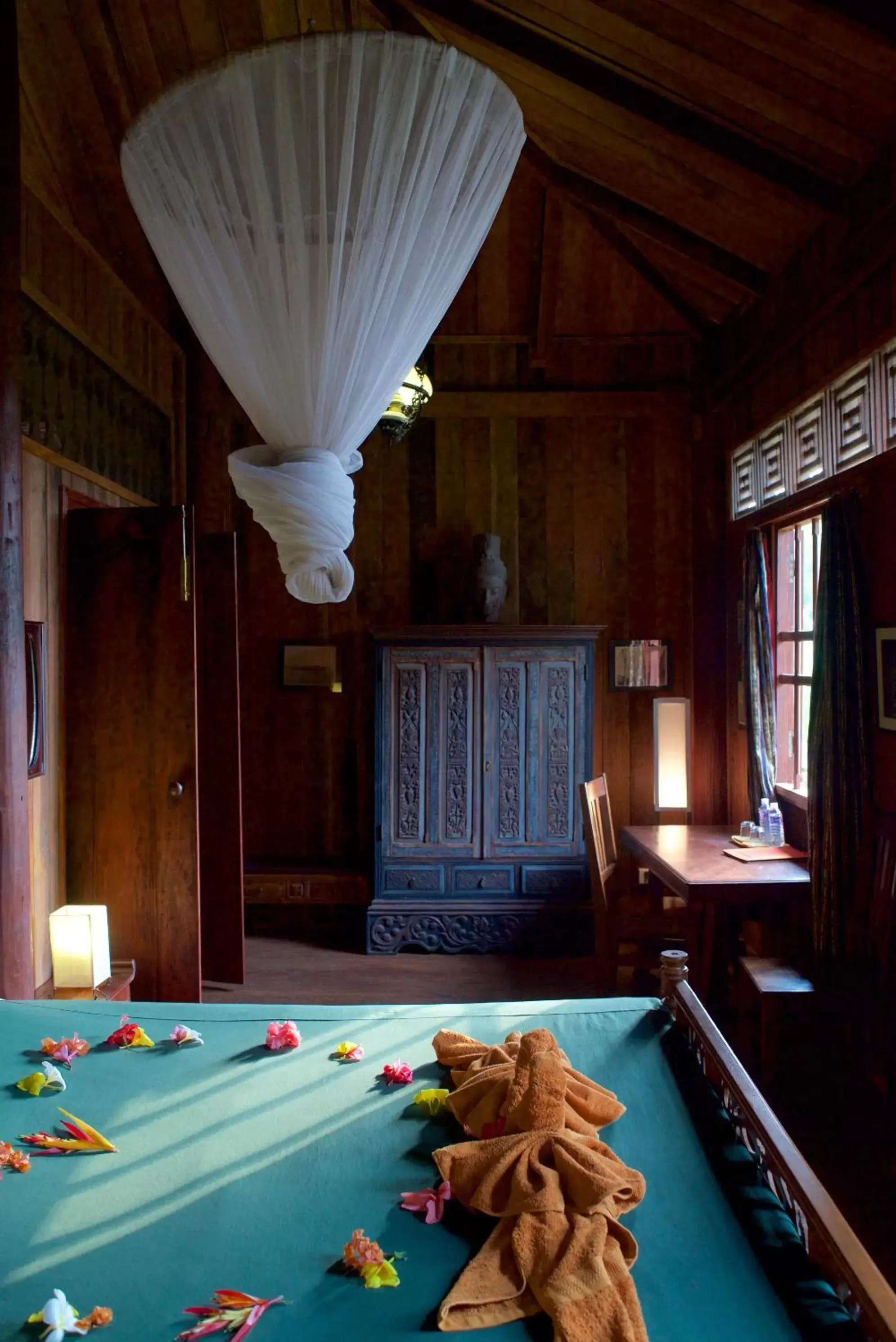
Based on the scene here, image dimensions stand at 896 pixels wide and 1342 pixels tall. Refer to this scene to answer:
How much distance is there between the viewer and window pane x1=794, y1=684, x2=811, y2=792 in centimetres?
373

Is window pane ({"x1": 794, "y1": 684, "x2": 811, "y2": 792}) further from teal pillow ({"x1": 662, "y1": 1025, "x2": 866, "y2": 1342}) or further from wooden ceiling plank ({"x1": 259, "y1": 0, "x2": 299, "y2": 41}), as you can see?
wooden ceiling plank ({"x1": 259, "y1": 0, "x2": 299, "y2": 41})

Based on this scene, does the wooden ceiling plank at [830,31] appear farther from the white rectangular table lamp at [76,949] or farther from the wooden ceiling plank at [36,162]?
the white rectangular table lamp at [76,949]

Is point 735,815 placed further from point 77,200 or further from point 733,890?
point 77,200

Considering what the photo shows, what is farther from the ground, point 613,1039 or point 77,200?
point 77,200

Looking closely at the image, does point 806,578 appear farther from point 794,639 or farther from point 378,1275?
point 378,1275

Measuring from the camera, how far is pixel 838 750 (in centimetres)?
296

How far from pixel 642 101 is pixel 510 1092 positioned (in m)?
3.32

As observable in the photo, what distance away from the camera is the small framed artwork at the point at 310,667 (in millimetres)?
4852

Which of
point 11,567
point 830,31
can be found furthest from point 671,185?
point 11,567

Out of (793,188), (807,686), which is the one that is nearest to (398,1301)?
(807,686)

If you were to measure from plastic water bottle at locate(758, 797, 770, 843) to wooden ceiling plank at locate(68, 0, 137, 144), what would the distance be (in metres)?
3.63

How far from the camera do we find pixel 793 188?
3145 millimetres

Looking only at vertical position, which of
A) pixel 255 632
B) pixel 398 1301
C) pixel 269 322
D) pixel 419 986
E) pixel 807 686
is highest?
pixel 269 322

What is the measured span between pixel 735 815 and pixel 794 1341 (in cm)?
360
